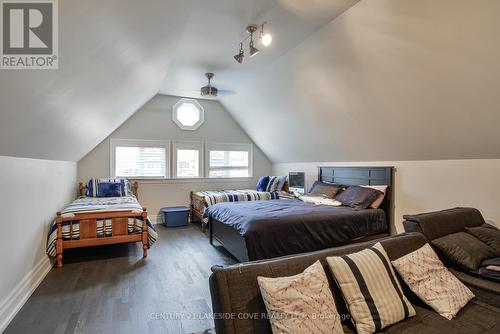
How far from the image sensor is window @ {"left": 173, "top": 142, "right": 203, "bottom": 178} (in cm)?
587

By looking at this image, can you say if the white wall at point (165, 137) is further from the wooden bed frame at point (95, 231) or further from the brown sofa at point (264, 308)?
the brown sofa at point (264, 308)

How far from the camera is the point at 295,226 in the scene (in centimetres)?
300

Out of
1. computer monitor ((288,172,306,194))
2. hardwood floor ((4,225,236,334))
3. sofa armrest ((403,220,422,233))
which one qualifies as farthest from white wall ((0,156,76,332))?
computer monitor ((288,172,306,194))

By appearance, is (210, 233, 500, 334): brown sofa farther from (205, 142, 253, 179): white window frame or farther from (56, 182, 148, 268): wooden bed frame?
(205, 142, 253, 179): white window frame

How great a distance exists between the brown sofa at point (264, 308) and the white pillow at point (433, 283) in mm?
49

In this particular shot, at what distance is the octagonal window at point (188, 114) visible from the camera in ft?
19.3

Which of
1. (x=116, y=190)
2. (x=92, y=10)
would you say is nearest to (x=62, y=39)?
(x=92, y=10)

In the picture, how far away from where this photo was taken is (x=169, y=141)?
228 inches

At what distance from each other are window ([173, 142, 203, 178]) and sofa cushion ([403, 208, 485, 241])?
15.1 feet

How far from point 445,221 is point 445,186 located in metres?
1.06

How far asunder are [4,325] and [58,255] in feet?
4.15

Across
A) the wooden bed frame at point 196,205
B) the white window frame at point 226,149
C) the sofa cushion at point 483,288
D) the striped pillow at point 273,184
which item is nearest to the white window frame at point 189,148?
the white window frame at point 226,149

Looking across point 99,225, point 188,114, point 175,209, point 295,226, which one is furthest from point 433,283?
point 188,114

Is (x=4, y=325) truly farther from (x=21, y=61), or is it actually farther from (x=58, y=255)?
(x=21, y=61)
